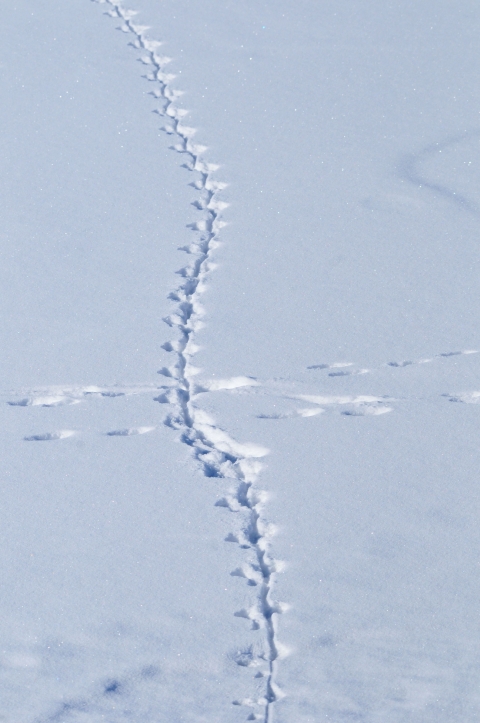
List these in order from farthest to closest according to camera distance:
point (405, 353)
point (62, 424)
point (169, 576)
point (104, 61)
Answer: point (104, 61)
point (405, 353)
point (62, 424)
point (169, 576)

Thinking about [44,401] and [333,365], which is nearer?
[44,401]

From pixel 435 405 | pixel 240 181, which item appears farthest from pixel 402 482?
pixel 240 181

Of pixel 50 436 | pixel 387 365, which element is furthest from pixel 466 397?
pixel 50 436

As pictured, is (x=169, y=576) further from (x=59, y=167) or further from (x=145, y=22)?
(x=145, y=22)

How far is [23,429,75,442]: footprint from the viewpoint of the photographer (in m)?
2.19

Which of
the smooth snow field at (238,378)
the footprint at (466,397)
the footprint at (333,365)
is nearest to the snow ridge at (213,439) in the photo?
the smooth snow field at (238,378)

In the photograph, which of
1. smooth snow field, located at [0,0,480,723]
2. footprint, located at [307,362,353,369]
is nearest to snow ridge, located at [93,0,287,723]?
smooth snow field, located at [0,0,480,723]

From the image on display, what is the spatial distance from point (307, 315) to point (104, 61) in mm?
2047

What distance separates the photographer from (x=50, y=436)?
2.21 metres

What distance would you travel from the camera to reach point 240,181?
10.8 feet

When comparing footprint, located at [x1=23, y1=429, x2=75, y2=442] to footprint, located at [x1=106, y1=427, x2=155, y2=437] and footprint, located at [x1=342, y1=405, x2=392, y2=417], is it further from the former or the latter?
footprint, located at [x1=342, y1=405, x2=392, y2=417]

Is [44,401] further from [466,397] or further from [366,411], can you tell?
[466,397]

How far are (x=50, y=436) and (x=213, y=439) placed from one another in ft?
1.36

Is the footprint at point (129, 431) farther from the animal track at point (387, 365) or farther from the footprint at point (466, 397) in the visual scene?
the footprint at point (466, 397)
